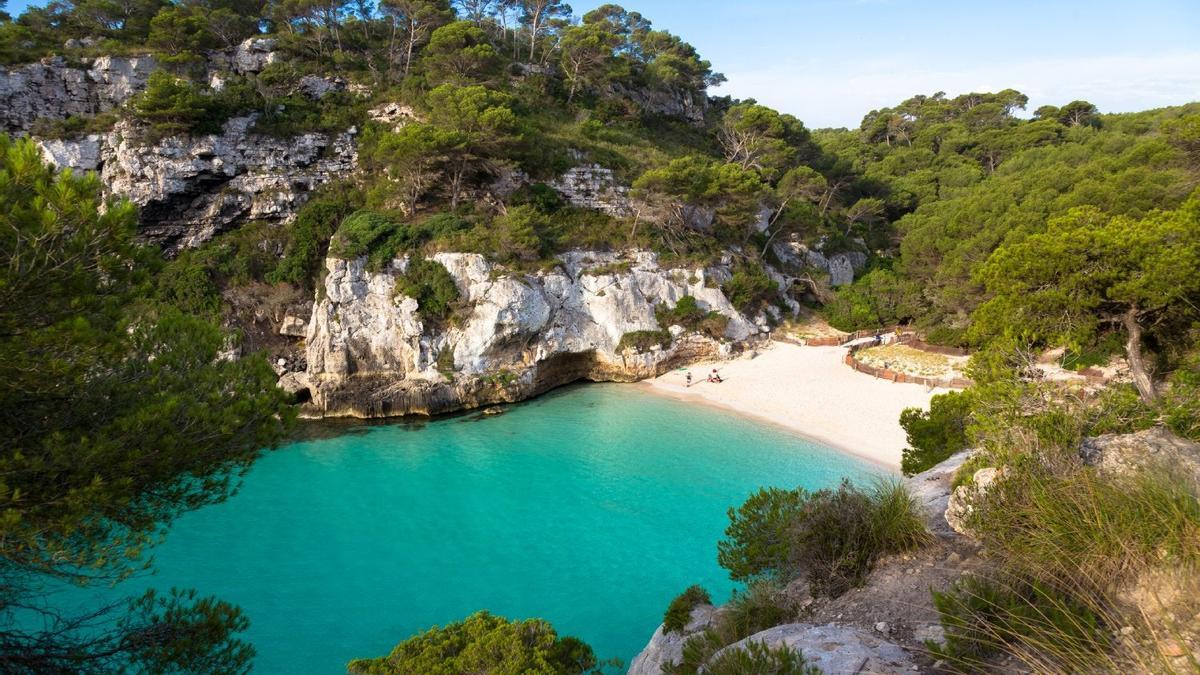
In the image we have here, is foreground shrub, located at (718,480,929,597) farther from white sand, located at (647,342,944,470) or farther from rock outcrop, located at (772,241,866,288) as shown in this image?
rock outcrop, located at (772,241,866,288)

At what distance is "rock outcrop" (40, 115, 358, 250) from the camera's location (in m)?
22.3

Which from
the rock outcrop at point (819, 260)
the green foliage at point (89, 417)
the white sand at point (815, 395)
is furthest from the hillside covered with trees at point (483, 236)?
the white sand at point (815, 395)

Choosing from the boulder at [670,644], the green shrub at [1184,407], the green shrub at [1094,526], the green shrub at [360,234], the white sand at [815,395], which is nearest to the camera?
the green shrub at [1094,526]

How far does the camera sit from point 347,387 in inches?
768

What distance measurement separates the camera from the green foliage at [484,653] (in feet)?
15.9

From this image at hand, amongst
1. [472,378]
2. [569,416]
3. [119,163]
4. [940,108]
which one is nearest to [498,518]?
[569,416]

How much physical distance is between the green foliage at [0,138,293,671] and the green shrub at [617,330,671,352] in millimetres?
17633

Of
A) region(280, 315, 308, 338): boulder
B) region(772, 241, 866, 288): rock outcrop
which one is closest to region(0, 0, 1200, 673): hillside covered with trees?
region(772, 241, 866, 288): rock outcrop

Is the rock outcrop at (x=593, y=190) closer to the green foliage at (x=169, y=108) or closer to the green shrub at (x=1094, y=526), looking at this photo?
the green foliage at (x=169, y=108)

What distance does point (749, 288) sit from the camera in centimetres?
2509

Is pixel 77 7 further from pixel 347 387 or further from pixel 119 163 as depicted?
pixel 347 387

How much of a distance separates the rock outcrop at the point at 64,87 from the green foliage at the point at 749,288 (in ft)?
102

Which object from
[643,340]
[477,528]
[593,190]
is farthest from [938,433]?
[593,190]

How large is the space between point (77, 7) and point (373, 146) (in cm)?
1938
